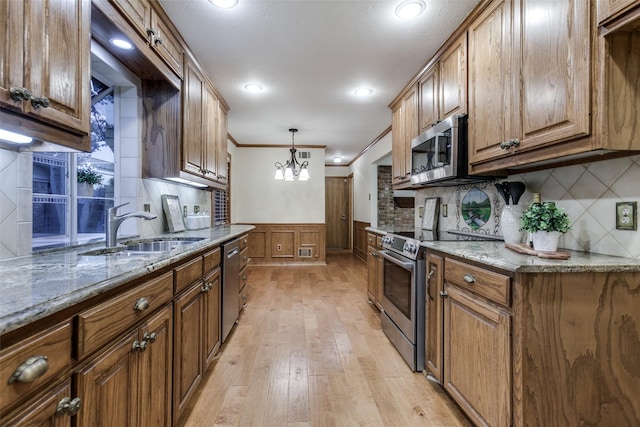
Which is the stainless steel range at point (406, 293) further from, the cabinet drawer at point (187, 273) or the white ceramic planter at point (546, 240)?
the cabinet drawer at point (187, 273)

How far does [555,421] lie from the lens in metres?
1.16

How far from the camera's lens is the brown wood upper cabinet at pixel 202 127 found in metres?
2.37

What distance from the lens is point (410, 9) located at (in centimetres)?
188

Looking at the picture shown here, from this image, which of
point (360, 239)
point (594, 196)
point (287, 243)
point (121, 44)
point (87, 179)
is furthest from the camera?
point (360, 239)

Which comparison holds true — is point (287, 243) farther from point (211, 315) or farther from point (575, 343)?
point (575, 343)

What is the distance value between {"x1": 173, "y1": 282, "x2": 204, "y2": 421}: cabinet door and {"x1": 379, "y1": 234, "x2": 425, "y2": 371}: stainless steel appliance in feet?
4.63

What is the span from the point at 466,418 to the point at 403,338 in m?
0.66

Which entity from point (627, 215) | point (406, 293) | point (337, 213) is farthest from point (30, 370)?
point (337, 213)

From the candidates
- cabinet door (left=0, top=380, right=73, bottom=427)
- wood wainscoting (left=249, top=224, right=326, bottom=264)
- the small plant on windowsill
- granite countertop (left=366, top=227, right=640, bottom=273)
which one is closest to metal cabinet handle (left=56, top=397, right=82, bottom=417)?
cabinet door (left=0, top=380, right=73, bottom=427)

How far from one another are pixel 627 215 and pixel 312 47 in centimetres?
221

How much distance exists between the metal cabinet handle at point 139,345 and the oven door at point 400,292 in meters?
1.61

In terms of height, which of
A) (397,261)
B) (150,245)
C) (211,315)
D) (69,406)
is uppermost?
(150,245)

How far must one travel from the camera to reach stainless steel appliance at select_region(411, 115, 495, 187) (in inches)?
81.2

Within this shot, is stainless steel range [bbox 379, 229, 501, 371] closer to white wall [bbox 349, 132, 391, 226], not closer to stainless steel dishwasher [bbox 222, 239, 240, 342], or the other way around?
stainless steel dishwasher [bbox 222, 239, 240, 342]
